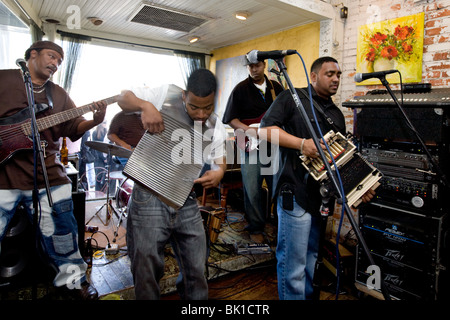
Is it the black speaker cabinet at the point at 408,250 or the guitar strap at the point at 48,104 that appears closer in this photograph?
the guitar strap at the point at 48,104

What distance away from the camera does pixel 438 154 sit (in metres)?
2.46

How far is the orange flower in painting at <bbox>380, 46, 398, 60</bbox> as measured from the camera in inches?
145

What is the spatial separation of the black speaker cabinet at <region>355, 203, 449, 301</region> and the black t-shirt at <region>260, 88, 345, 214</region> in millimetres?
834

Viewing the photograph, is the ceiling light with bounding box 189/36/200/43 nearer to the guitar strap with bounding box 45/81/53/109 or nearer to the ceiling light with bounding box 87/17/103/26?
the ceiling light with bounding box 87/17/103/26

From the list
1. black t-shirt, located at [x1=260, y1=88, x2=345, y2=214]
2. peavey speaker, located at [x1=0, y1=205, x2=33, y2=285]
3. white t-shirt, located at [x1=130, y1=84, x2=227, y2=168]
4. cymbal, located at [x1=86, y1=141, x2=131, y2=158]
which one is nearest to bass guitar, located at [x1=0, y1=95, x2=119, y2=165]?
white t-shirt, located at [x1=130, y1=84, x2=227, y2=168]

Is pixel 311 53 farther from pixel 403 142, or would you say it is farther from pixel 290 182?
pixel 290 182

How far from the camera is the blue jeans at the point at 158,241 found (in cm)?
171

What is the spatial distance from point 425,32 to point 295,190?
9.01ft

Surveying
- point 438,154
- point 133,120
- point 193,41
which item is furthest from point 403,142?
point 193,41

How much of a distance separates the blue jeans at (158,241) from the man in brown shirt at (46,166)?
0.99 m

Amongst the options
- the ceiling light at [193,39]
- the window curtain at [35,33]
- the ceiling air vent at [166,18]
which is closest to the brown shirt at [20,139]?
the ceiling air vent at [166,18]

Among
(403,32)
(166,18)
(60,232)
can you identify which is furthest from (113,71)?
(403,32)

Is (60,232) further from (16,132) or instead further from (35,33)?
(35,33)

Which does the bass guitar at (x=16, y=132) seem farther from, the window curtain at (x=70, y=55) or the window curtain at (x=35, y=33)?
the window curtain at (x=70, y=55)
